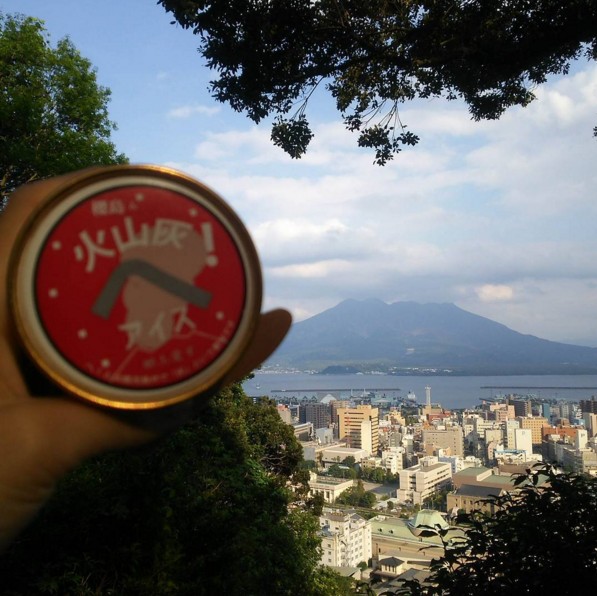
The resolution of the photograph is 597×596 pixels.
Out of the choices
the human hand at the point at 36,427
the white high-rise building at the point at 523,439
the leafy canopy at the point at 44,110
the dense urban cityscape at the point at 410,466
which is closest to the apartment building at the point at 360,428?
the dense urban cityscape at the point at 410,466

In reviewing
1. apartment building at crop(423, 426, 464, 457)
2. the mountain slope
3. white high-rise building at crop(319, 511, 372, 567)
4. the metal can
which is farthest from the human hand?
the mountain slope

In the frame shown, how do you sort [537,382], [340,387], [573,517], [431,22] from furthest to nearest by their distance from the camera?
[340,387], [537,382], [431,22], [573,517]

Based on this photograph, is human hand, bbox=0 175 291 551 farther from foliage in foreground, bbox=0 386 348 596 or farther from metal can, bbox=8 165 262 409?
foliage in foreground, bbox=0 386 348 596

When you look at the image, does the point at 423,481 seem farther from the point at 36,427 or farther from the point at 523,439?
the point at 36,427

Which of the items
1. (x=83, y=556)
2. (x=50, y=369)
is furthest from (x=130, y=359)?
(x=83, y=556)

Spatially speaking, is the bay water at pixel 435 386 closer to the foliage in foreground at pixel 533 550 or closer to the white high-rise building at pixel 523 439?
the white high-rise building at pixel 523 439

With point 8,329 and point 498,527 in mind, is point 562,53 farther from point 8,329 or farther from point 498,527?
point 8,329
